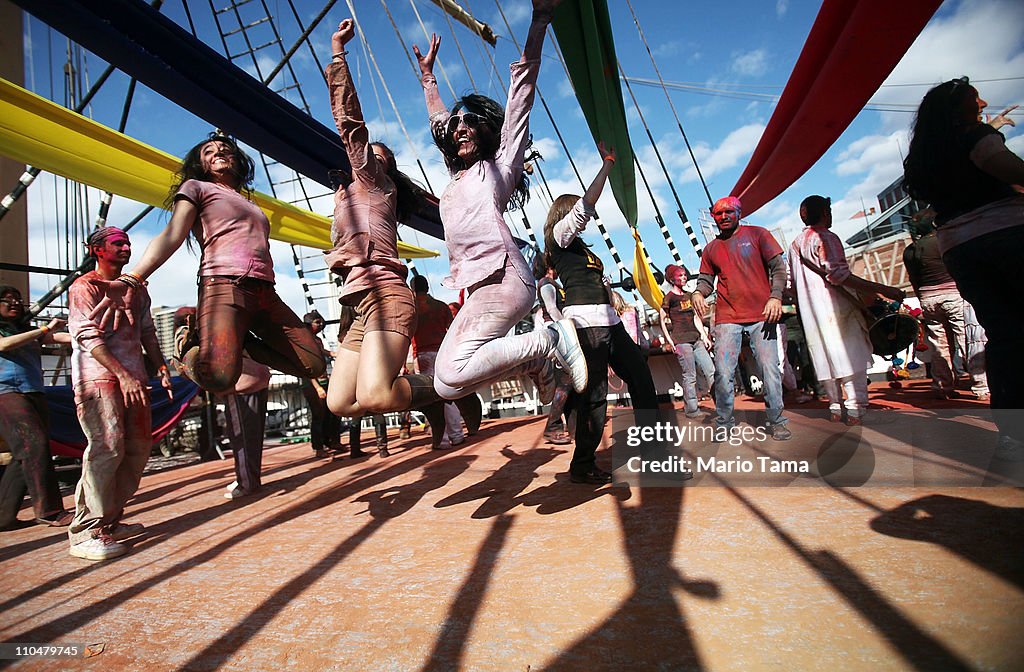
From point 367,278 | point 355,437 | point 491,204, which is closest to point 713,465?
point 491,204

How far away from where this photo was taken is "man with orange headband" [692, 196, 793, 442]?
3459 millimetres

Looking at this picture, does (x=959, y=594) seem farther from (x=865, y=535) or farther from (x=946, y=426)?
(x=946, y=426)

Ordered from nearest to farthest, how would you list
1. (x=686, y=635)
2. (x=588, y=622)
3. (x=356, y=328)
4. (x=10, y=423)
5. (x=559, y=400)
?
1. (x=686, y=635)
2. (x=588, y=622)
3. (x=356, y=328)
4. (x=10, y=423)
5. (x=559, y=400)

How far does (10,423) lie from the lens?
A: 11.7 feet

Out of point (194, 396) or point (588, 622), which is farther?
point (194, 396)

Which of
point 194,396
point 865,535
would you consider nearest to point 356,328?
point 865,535

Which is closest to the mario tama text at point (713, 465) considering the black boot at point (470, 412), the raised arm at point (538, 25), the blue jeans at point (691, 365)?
the black boot at point (470, 412)

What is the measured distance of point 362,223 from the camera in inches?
104

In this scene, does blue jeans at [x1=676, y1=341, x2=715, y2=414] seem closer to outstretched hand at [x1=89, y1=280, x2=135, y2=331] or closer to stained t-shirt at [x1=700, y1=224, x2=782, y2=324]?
stained t-shirt at [x1=700, y1=224, x2=782, y2=324]

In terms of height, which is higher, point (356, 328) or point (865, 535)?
point (356, 328)

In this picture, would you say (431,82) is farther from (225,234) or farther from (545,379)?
(545,379)

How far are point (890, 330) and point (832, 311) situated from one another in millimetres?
433

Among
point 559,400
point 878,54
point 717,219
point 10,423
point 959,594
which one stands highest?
point 878,54

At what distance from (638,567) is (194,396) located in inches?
272
